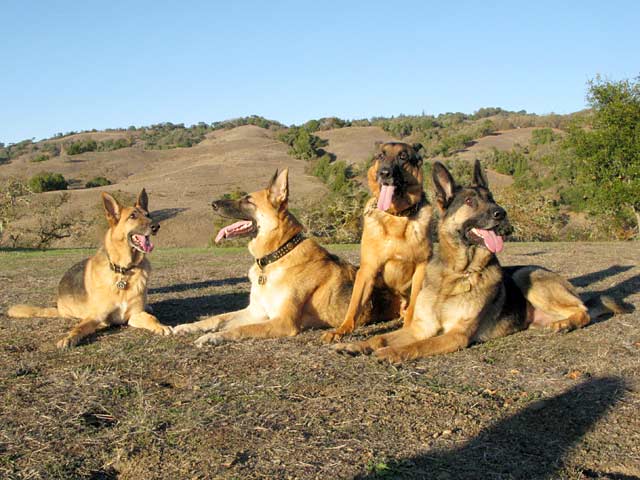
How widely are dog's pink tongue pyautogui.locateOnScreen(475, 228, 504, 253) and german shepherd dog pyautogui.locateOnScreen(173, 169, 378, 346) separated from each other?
180 cm

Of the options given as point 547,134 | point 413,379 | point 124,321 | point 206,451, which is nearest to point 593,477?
point 413,379

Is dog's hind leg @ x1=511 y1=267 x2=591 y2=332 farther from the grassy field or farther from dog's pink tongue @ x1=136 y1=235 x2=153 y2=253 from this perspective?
dog's pink tongue @ x1=136 y1=235 x2=153 y2=253

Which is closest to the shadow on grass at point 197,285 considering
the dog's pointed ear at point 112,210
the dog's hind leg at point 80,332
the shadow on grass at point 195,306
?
the shadow on grass at point 195,306

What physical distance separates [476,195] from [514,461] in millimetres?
3257

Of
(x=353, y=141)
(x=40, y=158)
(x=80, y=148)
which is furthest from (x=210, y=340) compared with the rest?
(x=80, y=148)

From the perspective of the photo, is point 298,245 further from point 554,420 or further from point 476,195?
point 554,420

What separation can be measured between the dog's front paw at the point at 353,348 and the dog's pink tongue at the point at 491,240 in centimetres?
163

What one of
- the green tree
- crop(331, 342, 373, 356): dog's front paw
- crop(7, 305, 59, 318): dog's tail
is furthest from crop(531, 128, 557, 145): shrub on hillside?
crop(331, 342, 373, 356): dog's front paw

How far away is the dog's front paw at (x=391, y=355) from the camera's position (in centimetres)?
541

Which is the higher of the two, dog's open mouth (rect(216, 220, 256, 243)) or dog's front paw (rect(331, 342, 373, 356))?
dog's open mouth (rect(216, 220, 256, 243))

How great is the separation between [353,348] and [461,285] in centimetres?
136

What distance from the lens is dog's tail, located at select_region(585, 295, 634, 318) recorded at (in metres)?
7.12

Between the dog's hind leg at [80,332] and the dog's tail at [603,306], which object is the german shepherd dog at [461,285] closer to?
the dog's tail at [603,306]

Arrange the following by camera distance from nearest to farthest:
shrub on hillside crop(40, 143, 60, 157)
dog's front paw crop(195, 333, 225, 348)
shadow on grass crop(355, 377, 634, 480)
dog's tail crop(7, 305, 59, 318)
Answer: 1. shadow on grass crop(355, 377, 634, 480)
2. dog's front paw crop(195, 333, 225, 348)
3. dog's tail crop(7, 305, 59, 318)
4. shrub on hillside crop(40, 143, 60, 157)
